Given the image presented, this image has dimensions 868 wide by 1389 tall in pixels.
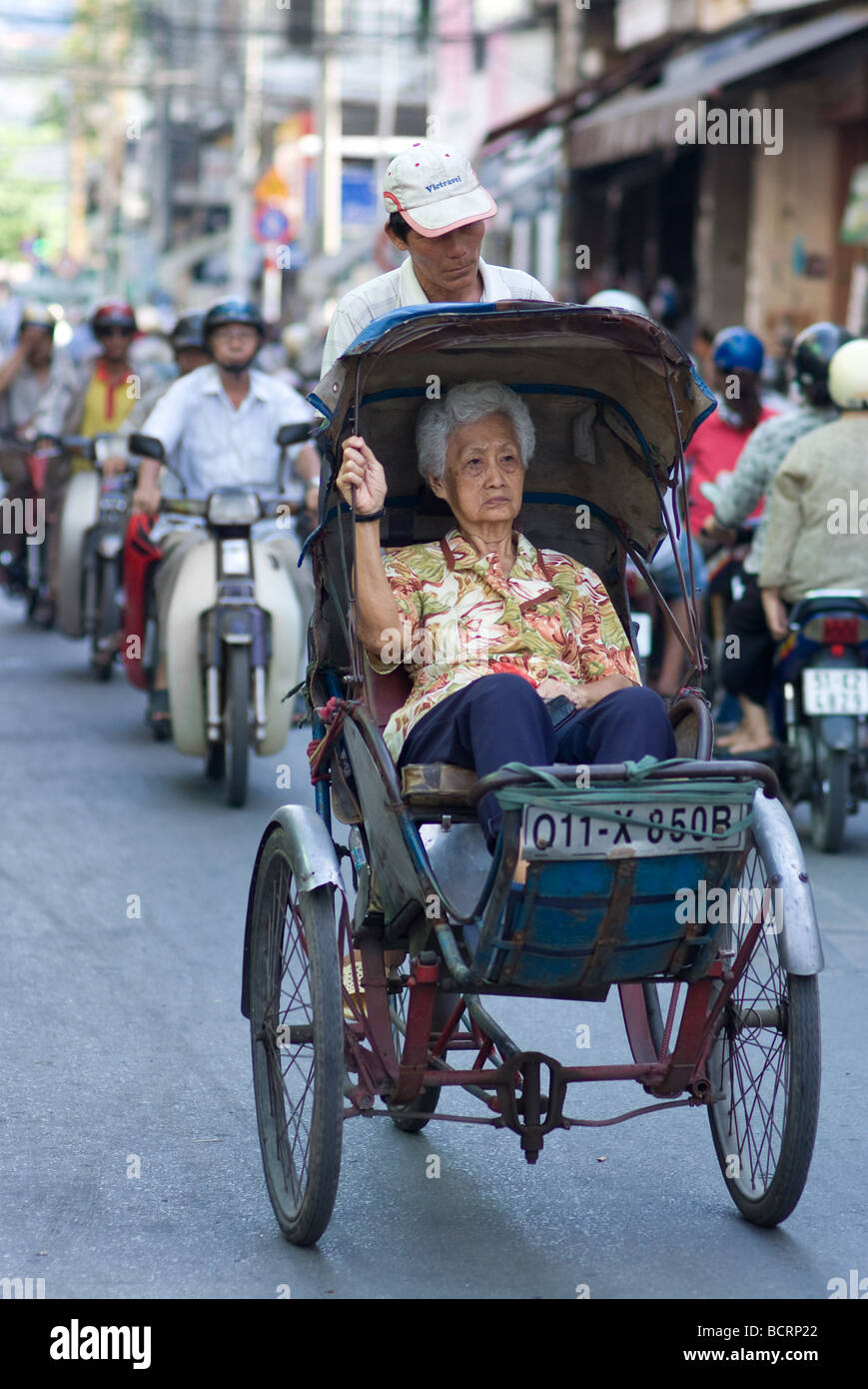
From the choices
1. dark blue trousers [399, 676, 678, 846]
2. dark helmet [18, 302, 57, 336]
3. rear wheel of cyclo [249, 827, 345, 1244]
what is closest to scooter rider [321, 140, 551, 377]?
dark blue trousers [399, 676, 678, 846]

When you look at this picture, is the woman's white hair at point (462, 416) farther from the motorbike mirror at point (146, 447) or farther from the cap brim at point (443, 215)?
the motorbike mirror at point (146, 447)

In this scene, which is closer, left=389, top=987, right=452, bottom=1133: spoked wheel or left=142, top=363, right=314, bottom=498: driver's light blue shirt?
left=389, top=987, right=452, bottom=1133: spoked wheel

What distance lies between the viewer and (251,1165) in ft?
14.2

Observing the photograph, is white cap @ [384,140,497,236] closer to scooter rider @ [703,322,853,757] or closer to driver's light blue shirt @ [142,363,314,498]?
scooter rider @ [703,322,853,757]

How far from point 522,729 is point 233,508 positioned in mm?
4784

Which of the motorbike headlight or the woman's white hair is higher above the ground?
the woman's white hair

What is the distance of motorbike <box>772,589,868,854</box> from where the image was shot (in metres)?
7.56

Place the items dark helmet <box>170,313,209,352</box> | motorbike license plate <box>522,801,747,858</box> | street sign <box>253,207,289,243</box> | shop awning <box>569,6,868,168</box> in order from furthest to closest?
street sign <box>253,207,289,243</box> → shop awning <box>569,6,868,168</box> → dark helmet <box>170,313,209,352</box> → motorbike license plate <box>522,801,747,858</box>

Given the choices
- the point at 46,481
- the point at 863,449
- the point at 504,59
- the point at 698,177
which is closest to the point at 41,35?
the point at 504,59

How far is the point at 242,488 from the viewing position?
8.57 meters

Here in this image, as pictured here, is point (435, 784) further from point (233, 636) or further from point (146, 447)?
point (146, 447)

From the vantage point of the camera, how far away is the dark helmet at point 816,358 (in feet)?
25.9

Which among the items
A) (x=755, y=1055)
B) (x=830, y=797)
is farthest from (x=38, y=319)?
(x=755, y=1055)

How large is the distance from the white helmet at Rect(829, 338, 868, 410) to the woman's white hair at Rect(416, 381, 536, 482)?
3458 millimetres
